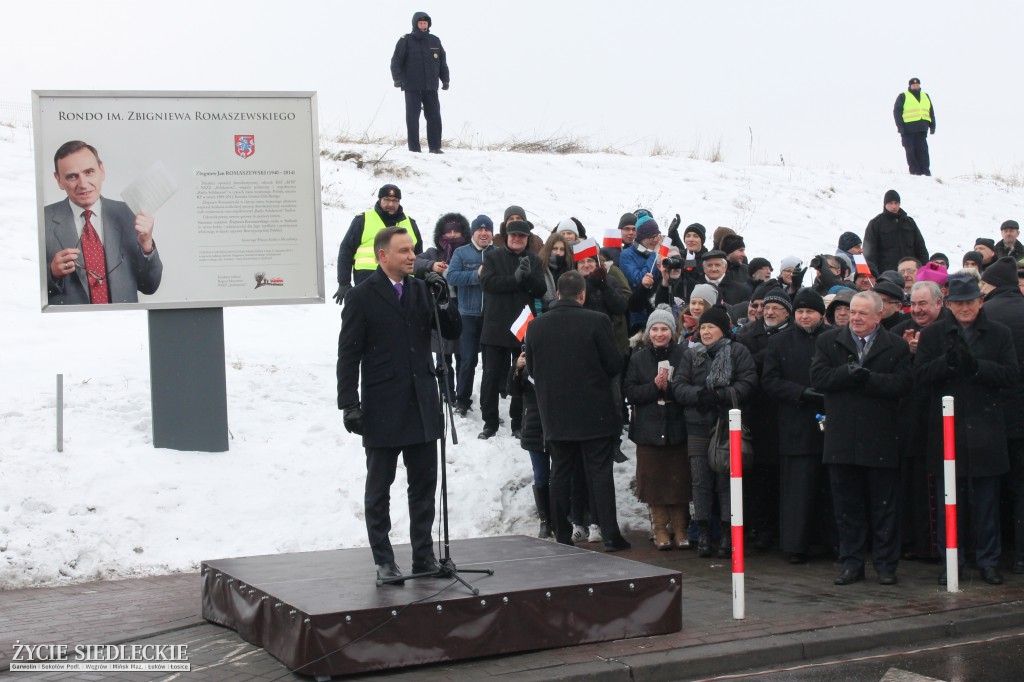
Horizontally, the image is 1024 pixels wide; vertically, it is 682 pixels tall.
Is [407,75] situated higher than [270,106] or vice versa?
[407,75]

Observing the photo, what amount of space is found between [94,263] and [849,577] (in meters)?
7.34

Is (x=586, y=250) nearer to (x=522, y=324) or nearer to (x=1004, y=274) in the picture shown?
(x=522, y=324)

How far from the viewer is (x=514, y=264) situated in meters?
12.3

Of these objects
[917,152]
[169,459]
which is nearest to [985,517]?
[169,459]

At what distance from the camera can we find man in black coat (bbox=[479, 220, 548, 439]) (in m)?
12.1

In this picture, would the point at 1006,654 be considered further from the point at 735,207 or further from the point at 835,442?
the point at 735,207

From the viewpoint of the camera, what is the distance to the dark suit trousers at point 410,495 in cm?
784

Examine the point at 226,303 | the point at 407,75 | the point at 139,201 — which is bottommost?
the point at 226,303

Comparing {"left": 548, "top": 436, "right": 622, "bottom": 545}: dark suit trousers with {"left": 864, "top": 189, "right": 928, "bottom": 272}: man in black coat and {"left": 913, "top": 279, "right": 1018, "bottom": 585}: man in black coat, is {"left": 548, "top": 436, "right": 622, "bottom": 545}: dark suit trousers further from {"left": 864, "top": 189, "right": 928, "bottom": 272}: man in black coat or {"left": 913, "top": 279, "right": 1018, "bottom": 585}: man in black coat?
{"left": 864, "top": 189, "right": 928, "bottom": 272}: man in black coat

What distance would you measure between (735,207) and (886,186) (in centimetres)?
493

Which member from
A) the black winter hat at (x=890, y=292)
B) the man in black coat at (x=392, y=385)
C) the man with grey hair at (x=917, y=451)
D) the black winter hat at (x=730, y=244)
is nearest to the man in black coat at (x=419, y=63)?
the black winter hat at (x=730, y=244)

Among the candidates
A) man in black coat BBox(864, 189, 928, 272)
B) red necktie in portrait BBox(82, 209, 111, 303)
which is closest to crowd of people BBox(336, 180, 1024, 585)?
red necktie in portrait BBox(82, 209, 111, 303)

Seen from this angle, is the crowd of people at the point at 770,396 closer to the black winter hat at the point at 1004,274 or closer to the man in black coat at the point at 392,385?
the black winter hat at the point at 1004,274

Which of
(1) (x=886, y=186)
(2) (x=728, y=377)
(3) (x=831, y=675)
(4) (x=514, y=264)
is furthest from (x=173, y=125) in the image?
(1) (x=886, y=186)
